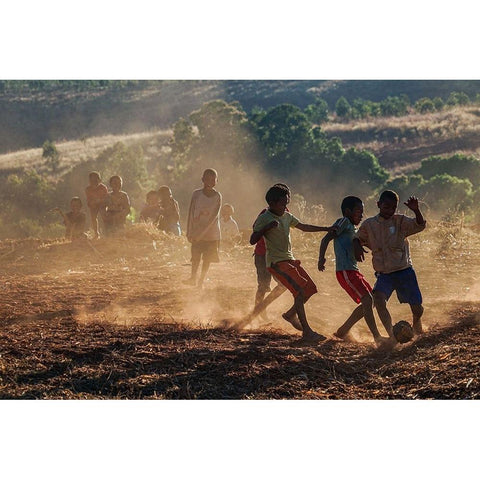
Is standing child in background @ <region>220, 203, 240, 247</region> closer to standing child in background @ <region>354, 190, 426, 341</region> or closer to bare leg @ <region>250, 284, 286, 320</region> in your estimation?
bare leg @ <region>250, 284, 286, 320</region>

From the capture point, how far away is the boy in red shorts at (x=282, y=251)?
7.54 meters

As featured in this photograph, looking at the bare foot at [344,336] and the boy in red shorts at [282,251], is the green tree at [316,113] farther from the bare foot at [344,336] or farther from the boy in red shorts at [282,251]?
the boy in red shorts at [282,251]

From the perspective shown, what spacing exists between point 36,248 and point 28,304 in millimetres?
4643

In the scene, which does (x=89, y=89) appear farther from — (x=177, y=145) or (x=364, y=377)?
(x=364, y=377)

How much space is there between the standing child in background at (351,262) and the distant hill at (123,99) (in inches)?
1341

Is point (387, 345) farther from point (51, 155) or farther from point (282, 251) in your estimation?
point (51, 155)

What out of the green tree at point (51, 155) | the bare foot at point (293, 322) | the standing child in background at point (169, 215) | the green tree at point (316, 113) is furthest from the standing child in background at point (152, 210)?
the green tree at point (316, 113)

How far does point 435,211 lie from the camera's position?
85.4ft

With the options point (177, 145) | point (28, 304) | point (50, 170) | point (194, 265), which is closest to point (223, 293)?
point (194, 265)

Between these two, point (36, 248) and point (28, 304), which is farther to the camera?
point (36, 248)

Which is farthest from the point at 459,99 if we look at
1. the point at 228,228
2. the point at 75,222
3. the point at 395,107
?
the point at 75,222

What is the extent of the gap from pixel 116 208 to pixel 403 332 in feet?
24.8

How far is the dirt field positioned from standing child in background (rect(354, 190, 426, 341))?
0.48 metres

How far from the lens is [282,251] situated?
7.66 metres
